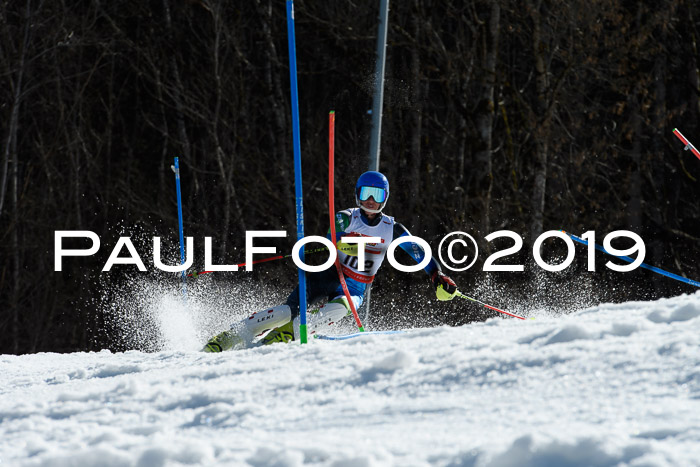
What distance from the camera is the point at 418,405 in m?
2.71

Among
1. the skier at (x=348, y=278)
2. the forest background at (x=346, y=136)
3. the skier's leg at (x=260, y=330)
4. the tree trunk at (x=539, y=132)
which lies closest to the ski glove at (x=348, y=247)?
the skier at (x=348, y=278)

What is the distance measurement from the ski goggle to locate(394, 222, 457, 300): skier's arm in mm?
265

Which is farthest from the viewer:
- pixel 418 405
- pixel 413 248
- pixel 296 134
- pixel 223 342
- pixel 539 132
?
pixel 539 132

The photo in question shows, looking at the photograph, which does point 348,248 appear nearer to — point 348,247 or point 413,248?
point 348,247

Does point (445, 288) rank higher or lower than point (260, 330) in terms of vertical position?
higher

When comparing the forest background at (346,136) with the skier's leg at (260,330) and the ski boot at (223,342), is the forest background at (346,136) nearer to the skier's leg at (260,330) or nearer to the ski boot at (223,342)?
the skier's leg at (260,330)

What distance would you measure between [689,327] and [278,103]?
12.1 metres

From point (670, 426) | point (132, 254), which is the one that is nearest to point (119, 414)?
point (670, 426)

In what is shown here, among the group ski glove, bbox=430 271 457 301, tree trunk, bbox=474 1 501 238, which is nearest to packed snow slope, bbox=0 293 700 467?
ski glove, bbox=430 271 457 301

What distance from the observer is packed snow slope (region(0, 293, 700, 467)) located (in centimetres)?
217

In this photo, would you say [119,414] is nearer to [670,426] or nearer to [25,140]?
[670,426]

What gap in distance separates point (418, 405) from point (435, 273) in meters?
3.20

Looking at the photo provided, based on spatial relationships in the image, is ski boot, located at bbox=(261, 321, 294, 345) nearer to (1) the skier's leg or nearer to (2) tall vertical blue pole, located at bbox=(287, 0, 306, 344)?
(1) the skier's leg

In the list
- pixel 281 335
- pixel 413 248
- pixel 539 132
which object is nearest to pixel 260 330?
pixel 281 335
